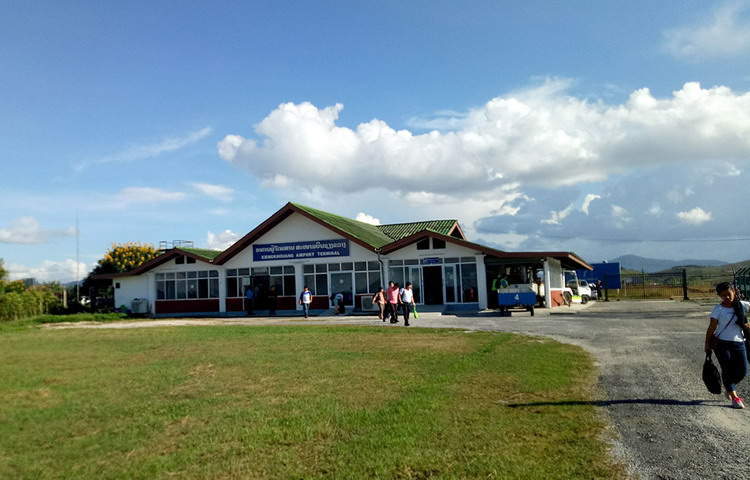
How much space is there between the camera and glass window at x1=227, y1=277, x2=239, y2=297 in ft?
114

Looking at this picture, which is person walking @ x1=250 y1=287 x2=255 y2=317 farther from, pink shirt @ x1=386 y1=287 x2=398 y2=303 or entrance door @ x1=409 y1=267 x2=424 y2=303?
pink shirt @ x1=386 y1=287 x2=398 y2=303

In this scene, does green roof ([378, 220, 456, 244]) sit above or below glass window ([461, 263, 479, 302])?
above

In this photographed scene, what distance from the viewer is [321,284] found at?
32500 millimetres

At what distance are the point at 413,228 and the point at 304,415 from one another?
106 feet

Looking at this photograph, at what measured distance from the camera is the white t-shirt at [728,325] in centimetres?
780

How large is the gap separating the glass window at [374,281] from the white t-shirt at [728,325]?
77.2 ft

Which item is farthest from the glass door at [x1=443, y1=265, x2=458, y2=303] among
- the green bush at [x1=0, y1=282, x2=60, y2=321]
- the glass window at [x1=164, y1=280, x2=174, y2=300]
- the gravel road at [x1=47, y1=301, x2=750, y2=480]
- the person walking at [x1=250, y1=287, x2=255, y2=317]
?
the green bush at [x1=0, y1=282, x2=60, y2=321]

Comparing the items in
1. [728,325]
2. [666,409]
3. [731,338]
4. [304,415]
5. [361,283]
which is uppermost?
[361,283]

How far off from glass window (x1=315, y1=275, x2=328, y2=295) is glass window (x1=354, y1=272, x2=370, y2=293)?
1.94 metres

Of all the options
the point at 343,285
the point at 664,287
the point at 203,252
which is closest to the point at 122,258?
the point at 203,252

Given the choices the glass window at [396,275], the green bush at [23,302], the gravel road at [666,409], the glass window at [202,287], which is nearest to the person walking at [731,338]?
the gravel road at [666,409]

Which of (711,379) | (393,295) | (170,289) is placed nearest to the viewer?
(711,379)

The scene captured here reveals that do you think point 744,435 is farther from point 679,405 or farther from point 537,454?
point 537,454

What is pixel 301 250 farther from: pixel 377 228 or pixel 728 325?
pixel 728 325
